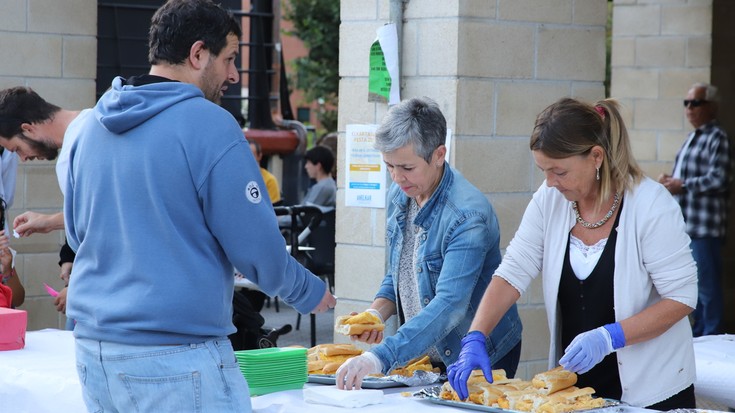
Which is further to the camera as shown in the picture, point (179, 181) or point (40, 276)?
point (40, 276)

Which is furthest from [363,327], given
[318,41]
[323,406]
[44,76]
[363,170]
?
[318,41]

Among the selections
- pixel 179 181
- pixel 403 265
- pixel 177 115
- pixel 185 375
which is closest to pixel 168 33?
pixel 177 115

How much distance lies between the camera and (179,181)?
2.33m

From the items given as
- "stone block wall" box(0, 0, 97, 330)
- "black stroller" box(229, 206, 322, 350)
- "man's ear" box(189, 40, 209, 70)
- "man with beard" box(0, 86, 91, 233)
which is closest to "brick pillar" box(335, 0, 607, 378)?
"black stroller" box(229, 206, 322, 350)

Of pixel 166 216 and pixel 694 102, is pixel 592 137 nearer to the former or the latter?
pixel 166 216

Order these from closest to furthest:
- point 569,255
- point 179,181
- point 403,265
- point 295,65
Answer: point 179,181
point 569,255
point 403,265
point 295,65

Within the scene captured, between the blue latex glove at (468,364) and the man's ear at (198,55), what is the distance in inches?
42.1

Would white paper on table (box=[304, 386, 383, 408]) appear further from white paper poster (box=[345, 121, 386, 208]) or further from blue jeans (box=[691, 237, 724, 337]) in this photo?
blue jeans (box=[691, 237, 724, 337])

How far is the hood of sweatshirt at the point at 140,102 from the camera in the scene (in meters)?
2.36

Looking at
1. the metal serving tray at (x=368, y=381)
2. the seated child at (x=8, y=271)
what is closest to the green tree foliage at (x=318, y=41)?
the seated child at (x=8, y=271)

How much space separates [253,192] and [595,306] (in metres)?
1.17

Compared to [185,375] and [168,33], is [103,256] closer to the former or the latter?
[185,375]

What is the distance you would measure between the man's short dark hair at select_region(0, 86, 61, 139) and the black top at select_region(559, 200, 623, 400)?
7.82 ft

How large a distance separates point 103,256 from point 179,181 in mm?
259
